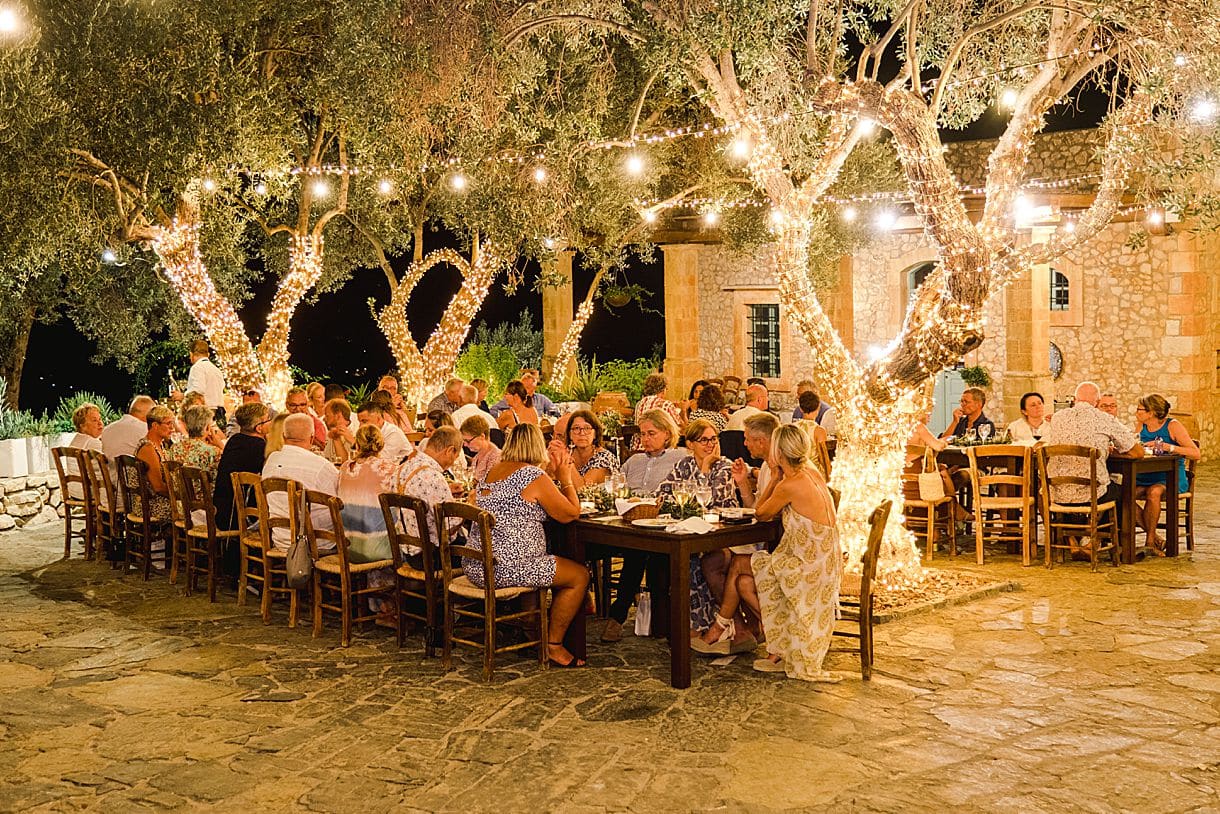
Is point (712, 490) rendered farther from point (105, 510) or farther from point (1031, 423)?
point (105, 510)

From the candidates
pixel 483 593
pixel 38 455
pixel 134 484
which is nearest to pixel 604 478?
pixel 483 593

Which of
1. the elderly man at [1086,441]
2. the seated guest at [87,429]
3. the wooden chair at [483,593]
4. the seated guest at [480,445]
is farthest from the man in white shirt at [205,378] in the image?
the elderly man at [1086,441]

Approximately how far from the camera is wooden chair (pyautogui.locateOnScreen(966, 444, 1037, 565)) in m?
9.09

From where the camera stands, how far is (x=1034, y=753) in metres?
5.25

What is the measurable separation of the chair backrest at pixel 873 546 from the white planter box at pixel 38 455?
27.9ft

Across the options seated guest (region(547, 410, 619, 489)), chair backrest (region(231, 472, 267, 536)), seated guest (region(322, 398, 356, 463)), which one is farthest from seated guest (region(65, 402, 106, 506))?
seated guest (region(547, 410, 619, 489))

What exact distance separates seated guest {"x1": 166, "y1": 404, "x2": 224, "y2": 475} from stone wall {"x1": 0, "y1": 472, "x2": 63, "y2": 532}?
3202 millimetres

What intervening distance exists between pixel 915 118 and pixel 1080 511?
313cm

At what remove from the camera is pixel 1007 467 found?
945 cm

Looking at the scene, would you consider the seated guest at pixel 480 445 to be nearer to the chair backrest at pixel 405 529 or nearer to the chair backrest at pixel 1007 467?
the chair backrest at pixel 405 529

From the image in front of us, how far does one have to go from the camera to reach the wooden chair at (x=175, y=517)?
8.86 metres

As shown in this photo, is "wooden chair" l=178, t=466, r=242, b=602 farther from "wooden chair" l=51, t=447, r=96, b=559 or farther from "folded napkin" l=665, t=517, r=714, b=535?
"folded napkin" l=665, t=517, r=714, b=535

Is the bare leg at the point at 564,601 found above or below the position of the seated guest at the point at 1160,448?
below

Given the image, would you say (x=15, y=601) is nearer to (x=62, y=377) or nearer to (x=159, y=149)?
(x=159, y=149)
